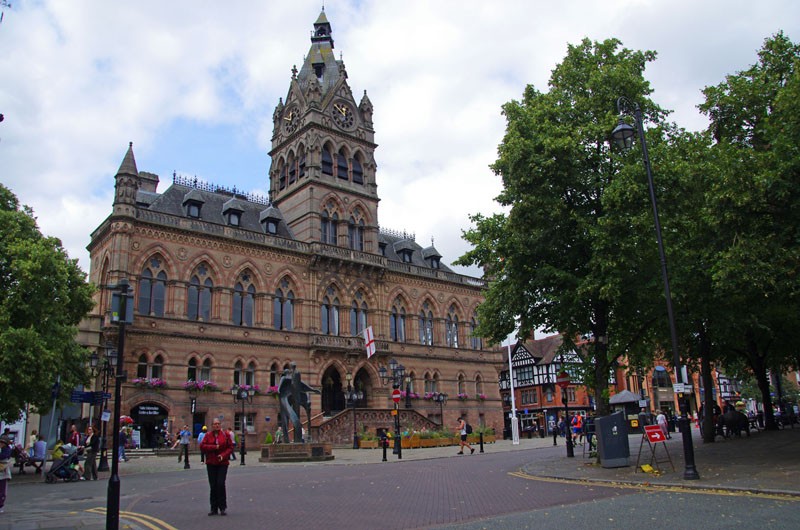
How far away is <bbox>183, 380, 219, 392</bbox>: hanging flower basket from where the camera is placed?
3850 centimetres

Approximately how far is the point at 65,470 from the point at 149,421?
16087mm

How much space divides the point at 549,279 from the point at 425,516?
11002 mm

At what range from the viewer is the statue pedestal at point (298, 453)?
28375mm

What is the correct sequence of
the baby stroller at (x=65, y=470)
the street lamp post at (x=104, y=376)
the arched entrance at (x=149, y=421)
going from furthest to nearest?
1. the arched entrance at (x=149, y=421)
2. the street lamp post at (x=104, y=376)
3. the baby stroller at (x=65, y=470)

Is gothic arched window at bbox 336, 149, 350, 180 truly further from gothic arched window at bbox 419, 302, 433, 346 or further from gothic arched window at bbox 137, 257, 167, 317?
gothic arched window at bbox 137, 257, 167, 317

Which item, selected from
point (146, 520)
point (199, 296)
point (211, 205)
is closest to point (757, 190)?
point (146, 520)

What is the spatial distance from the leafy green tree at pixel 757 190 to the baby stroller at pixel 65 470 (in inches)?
836

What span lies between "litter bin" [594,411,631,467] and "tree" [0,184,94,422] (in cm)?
1927

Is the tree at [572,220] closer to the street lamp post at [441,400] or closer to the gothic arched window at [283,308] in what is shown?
the gothic arched window at [283,308]

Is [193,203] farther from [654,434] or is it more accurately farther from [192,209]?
[654,434]

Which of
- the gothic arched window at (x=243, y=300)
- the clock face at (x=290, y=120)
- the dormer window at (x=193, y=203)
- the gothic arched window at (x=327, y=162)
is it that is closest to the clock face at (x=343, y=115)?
the gothic arched window at (x=327, y=162)

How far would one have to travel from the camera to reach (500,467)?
72.0ft

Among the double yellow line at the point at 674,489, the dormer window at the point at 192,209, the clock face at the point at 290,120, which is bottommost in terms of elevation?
the double yellow line at the point at 674,489

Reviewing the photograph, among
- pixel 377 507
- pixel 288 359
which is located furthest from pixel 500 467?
pixel 288 359
